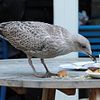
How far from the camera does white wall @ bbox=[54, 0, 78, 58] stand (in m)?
5.20

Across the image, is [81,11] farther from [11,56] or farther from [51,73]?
[51,73]

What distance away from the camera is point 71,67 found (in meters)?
3.51

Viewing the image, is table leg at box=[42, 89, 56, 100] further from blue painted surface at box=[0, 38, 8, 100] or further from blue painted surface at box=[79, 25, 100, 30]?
blue painted surface at box=[79, 25, 100, 30]

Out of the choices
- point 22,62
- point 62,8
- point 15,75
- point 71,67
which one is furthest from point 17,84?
point 62,8

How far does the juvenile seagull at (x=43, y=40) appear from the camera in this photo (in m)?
3.07

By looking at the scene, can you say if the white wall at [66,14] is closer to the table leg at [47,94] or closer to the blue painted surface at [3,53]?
the blue painted surface at [3,53]

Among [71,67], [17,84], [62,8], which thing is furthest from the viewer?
[62,8]

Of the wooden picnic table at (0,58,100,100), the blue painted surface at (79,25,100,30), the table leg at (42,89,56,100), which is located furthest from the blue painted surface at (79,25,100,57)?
the wooden picnic table at (0,58,100,100)

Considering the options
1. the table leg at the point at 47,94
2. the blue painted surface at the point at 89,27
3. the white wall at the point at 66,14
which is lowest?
the table leg at the point at 47,94

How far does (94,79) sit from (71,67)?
519 millimetres

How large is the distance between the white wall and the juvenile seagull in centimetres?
199

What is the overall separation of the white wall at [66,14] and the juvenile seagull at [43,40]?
6.54ft

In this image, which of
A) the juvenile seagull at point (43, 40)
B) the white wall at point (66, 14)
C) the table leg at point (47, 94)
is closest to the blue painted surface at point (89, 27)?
the white wall at point (66, 14)

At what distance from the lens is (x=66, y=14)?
17.1 ft
